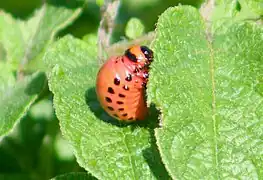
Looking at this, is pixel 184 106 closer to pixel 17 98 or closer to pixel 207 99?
pixel 207 99

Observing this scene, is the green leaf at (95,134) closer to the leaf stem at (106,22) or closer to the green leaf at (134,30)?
the leaf stem at (106,22)

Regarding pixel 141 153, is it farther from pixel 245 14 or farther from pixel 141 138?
pixel 245 14

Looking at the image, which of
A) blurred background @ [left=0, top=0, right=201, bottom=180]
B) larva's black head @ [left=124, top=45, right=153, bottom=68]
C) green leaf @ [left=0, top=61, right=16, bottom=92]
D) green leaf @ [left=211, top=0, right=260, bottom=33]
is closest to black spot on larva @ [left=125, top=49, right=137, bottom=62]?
larva's black head @ [left=124, top=45, right=153, bottom=68]

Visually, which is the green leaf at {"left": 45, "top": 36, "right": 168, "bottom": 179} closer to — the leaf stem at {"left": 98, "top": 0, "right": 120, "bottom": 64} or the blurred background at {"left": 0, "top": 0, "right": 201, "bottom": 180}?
the leaf stem at {"left": 98, "top": 0, "right": 120, "bottom": 64}

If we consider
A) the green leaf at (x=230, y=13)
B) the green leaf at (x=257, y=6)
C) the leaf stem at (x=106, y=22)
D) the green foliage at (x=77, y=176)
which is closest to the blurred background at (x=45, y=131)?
the leaf stem at (x=106, y=22)

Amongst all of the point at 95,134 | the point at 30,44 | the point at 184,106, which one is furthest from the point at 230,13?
the point at 30,44

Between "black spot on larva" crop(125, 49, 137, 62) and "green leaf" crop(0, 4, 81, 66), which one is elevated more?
Result: "black spot on larva" crop(125, 49, 137, 62)
